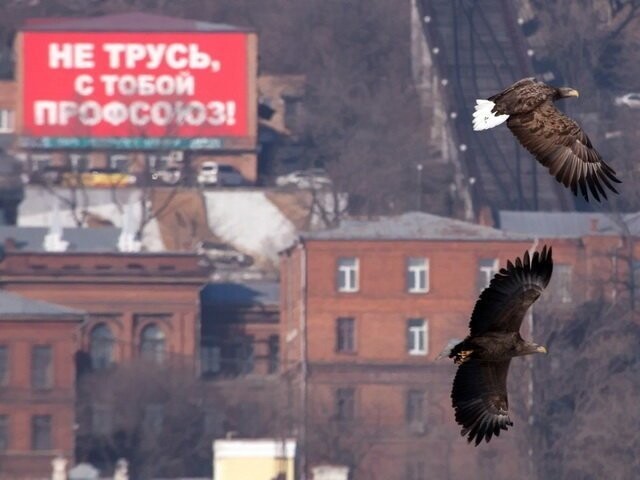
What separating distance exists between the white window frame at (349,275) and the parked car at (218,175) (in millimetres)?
19524

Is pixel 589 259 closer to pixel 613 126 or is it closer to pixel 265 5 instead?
pixel 613 126

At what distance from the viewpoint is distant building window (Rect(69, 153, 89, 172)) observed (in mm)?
120312

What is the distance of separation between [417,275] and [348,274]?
1921 millimetres

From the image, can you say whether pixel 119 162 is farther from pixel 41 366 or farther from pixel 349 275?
pixel 349 275

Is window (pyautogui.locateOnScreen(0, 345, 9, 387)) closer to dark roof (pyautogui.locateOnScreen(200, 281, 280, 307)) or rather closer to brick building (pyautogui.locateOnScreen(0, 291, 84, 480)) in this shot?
brick building (pyautogui.locateOnScreen(0, 291, 84, 480))

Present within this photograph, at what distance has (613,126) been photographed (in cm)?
12188

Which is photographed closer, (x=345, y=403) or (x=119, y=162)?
(x=345, y=403)

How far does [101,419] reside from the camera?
96.8 m

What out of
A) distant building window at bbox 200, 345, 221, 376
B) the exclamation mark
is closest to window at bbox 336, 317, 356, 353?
distant building window at bbox 200, 345, 221, 376

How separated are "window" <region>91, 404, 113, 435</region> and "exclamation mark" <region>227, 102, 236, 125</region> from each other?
2549cm

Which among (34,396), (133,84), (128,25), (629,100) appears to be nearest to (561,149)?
(34,396)

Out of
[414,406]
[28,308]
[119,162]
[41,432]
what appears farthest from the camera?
[119,162]

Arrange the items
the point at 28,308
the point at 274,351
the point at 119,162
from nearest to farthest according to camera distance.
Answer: the point at 28,308
the point at 274,351
the point at 119,162

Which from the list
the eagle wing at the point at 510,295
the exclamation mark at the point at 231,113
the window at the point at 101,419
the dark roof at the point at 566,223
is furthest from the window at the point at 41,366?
the eagle wing at the point at 510,295
